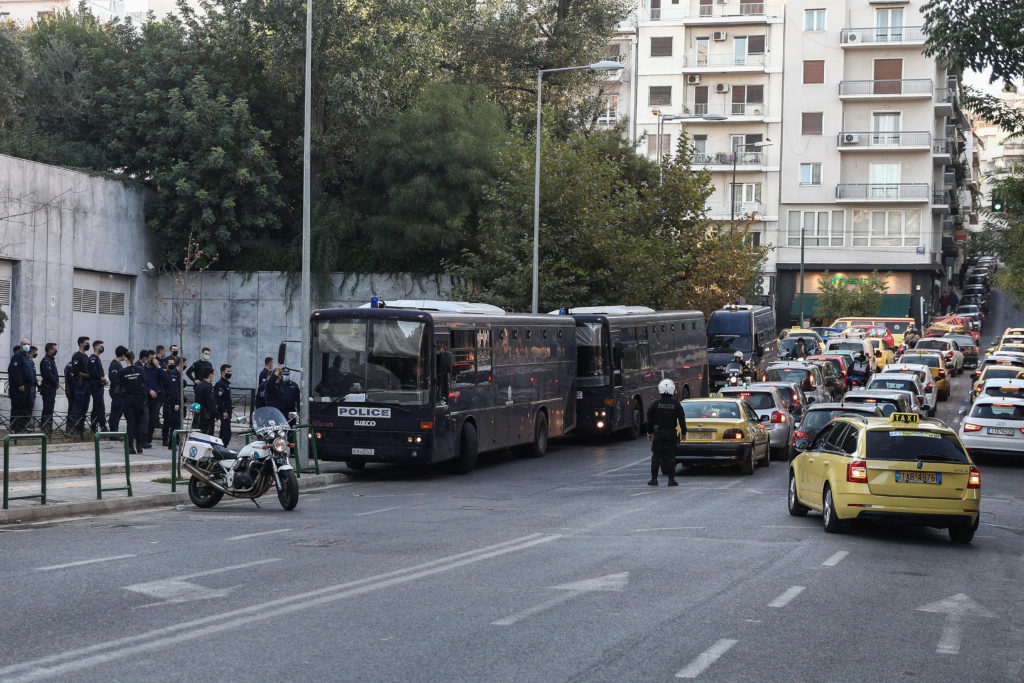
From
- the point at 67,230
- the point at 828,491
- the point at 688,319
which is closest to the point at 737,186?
the point at 688,319

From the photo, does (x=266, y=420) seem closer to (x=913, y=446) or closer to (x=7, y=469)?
(x=7, y=469)

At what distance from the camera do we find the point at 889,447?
52.9 feet

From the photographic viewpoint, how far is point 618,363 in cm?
3312

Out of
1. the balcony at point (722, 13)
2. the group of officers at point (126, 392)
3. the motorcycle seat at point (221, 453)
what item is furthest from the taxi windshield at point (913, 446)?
the balcony at point (722, 13)

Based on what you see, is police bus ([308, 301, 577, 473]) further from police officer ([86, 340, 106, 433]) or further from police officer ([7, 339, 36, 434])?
police officer ([7, 339, 36, 434])

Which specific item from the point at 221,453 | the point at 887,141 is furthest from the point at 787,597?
the point at 887,141

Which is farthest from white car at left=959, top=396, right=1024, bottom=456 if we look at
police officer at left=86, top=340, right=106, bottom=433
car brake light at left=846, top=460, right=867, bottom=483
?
police officer at left=86, top=340, right=106, bottom=433

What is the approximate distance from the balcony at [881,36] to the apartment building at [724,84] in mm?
4111

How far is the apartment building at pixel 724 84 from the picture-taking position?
83.8m

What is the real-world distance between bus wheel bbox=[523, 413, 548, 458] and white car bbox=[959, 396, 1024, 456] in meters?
9.02

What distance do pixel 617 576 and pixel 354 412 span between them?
1205cm

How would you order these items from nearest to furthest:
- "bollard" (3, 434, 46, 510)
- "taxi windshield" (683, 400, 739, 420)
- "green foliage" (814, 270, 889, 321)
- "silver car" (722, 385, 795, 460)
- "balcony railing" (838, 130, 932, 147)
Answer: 1. "bollard" (3, 434, 46, 510)
2. "taxi windshield" (683, 400, 739, 420)
3. "silver car" (722, 385, 795, 460)
4. "green foliage" (814, 270, 889, 321)
5. "balcony railing" (838, 130, 932, 147)

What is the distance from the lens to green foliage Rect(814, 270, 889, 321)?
7862cm

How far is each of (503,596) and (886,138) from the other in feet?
252
